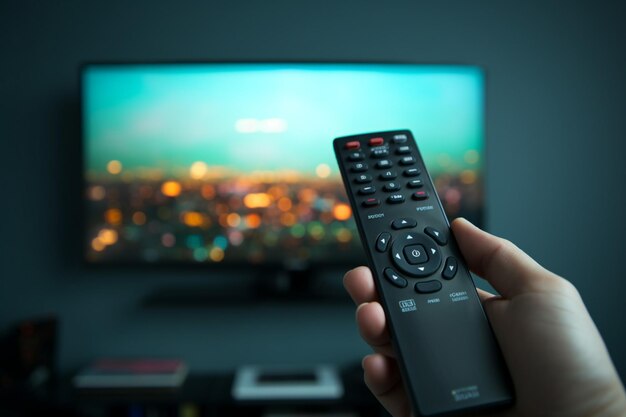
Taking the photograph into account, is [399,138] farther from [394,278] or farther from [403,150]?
[394,278]

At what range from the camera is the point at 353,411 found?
57.1 inches

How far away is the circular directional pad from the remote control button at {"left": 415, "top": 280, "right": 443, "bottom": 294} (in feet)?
0.04

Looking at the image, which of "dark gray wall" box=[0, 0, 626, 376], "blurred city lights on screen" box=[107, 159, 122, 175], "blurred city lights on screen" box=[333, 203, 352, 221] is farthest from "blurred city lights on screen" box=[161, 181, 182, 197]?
"blurred city lights on screen" box=[333, 203, 352, 221]

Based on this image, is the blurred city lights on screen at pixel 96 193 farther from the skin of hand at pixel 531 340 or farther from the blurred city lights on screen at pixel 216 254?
the skin of hand at pixel 531 340

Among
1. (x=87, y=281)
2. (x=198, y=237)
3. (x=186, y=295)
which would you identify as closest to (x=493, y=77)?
(x=198, y=237)

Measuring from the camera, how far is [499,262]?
27.0 inches

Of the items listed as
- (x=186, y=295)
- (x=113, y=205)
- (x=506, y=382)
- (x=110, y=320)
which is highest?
(x=113, y=205)

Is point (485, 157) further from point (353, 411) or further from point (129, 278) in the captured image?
point (129, 278)

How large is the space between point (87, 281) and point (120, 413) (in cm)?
45

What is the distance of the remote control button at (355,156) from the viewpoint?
0.77m

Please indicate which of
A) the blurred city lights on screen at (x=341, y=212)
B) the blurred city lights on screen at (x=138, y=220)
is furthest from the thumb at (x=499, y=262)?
the blurred city lights on screen at (x=138, y=220)

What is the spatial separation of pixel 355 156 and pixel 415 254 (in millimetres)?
183

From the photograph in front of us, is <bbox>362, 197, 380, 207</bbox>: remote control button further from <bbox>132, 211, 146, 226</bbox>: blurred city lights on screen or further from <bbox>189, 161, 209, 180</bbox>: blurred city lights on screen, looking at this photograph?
<bbox>132, 211, 146, 226</bbox>: blurred city lights on screen

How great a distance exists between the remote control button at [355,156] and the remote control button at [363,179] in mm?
32
